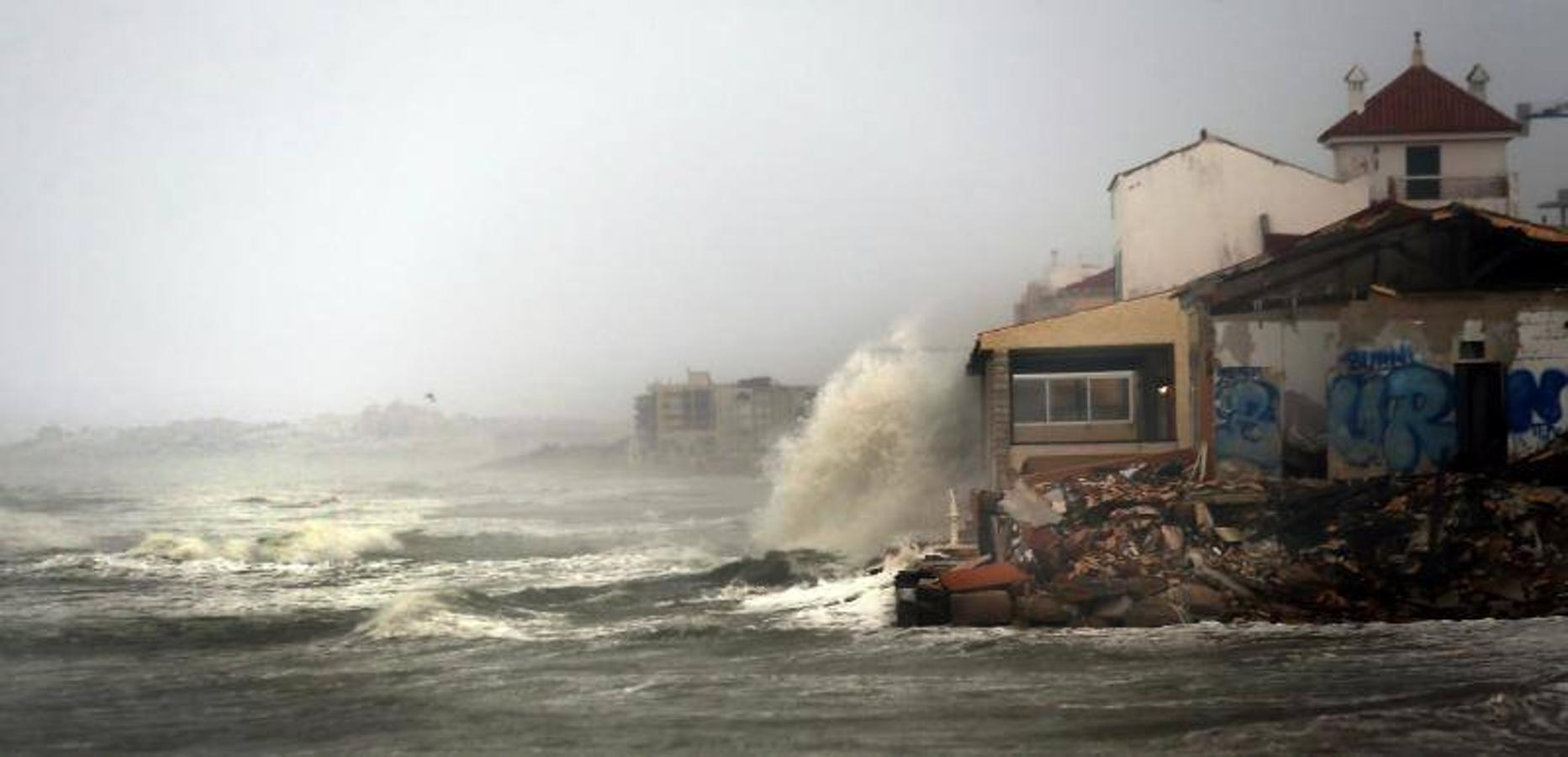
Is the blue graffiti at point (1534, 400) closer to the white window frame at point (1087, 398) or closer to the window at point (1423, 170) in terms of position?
the white window frame at point (1087, 398)

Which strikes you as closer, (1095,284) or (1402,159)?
(1402,159)

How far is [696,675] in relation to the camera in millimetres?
17469

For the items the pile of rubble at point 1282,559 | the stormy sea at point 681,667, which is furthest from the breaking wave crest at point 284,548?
the pile of rubble at point 1282,559

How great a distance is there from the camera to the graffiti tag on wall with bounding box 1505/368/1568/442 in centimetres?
2200

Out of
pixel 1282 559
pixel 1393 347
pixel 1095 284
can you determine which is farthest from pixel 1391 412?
pixel 1095 284

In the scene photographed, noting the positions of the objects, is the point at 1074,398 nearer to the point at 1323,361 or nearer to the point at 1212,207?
the point at 1323,361

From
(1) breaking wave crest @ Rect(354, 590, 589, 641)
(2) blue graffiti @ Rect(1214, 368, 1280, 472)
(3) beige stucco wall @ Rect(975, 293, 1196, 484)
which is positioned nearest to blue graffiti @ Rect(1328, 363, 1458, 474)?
(2) blue graffiti @ Rect(1214, 368, 1280, 472)

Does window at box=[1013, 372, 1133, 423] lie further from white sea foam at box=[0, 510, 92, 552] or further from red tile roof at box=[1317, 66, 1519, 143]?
white sea foam at box=[0, 510, 92, 552]

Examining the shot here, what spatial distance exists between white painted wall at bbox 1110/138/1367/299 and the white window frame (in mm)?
9464

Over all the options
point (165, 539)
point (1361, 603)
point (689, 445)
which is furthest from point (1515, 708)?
point (689, 445)

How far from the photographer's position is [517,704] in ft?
51.9

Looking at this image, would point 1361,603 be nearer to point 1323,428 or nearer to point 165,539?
point 1323,428

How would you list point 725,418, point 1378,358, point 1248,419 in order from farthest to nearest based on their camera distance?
1. point 725,418
2. point 1248,419
3. point 1378,358

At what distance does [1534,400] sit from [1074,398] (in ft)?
30.3
